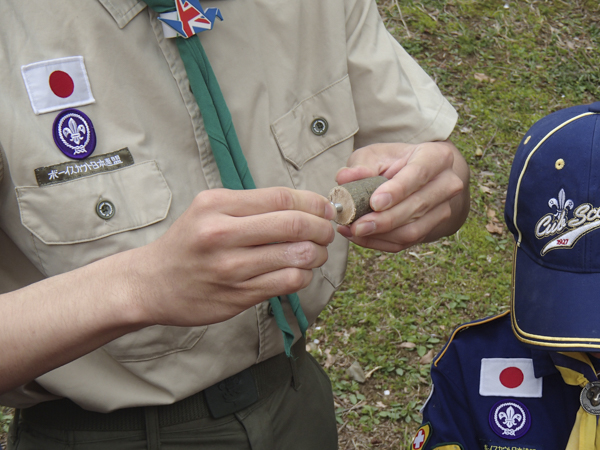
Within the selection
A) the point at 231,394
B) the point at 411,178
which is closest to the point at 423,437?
the point at 231,394

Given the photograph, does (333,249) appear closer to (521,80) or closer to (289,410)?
(289,410)

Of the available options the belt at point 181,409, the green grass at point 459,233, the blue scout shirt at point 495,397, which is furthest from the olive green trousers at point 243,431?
the green grass at point 459,233

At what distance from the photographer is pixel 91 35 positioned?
1.26 metres

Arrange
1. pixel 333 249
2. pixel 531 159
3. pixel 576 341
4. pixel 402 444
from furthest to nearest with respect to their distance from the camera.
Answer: pixel 402 444
pixel 531 159
pixel 333 249
pixel 576 341

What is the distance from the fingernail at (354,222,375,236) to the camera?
1.44 meters

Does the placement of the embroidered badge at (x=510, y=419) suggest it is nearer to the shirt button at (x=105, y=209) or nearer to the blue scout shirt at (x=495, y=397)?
the blue scout shirt at (x=495, y=397)

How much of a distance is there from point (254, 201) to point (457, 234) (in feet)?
11.8

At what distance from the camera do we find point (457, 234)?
445 cm

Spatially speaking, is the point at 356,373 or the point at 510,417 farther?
the point at 356,373

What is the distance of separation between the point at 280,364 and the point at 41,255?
0.73m

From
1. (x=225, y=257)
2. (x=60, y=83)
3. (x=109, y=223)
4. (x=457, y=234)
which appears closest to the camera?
(x=225, y=257)

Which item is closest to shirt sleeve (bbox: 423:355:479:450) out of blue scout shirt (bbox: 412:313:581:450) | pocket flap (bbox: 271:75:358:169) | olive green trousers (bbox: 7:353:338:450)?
blue scout shirt (bbox: 412:313:581:450)

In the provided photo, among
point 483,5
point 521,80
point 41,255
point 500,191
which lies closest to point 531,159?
point 41,255

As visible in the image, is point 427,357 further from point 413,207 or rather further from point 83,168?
point 83,168
